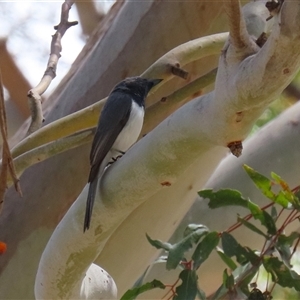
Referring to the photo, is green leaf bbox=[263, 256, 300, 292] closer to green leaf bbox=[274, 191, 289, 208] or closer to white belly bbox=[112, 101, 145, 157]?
green leaf bbox=[274, 191, 289, 208]

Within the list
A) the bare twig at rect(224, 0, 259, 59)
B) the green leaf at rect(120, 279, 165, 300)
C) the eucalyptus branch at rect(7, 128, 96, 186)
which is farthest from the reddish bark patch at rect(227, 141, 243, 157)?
the eucalyptus branch at rect(7, 128, 96, 186)

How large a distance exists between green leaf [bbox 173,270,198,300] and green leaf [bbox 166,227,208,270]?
33 millimetres

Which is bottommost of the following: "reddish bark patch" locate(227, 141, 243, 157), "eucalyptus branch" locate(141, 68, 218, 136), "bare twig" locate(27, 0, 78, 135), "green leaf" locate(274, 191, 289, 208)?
"green leaf" locate(274, 191, 289, 208)

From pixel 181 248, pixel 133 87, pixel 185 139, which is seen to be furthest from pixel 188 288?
pixel 133 87

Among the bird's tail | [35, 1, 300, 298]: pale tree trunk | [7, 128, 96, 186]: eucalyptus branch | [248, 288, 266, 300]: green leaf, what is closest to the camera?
[35, 1, 300, 298]: pale tree trunk

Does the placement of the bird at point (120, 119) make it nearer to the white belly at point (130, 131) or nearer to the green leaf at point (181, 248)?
the white belly at point (130, 131)

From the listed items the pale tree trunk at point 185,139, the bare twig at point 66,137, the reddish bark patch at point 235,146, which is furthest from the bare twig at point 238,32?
the bare twig at point 66,137

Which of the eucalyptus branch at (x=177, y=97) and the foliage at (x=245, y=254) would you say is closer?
the foliage at (x=245, y=254)

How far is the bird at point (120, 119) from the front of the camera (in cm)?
163

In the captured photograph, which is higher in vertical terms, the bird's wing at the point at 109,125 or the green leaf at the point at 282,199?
the bird's wing at the point at 109,125

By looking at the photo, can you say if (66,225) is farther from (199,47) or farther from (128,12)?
(128,12)

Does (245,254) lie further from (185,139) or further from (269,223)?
(185,139)

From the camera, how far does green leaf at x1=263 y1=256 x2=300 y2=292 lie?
1163mm

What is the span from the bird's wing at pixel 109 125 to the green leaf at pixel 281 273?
0.46 meters
